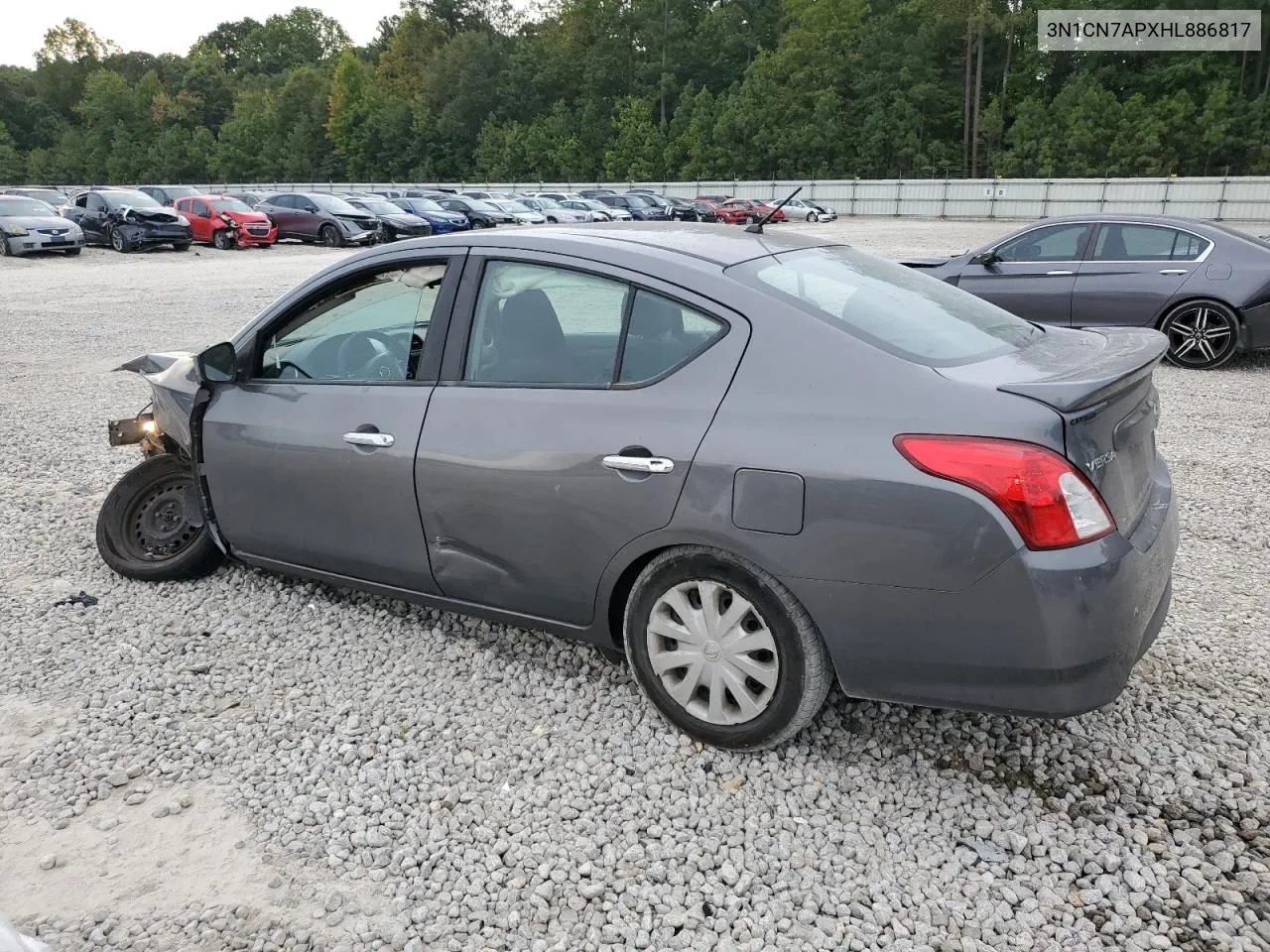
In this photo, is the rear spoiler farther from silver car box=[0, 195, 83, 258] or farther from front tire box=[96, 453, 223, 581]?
silver car box=[0, 195, 83, 258]

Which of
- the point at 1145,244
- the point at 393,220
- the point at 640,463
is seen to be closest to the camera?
the point at 640,463

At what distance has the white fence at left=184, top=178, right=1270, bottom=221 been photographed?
37531mm

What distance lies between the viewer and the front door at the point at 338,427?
347cm

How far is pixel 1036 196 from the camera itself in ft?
145

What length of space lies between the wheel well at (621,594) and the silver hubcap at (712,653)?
0.13 meters

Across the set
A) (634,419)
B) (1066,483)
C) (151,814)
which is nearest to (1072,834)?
(1066,483)

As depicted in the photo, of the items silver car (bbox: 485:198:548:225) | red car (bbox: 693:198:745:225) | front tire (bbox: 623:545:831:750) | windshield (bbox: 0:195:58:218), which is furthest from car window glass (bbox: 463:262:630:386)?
red car (bbox: 693:198:745:225)

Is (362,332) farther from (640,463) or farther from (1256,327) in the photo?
(1256,327)

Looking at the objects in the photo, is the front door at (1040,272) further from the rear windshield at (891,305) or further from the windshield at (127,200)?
the windshield at (127,200)

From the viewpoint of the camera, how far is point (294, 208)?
28.9m

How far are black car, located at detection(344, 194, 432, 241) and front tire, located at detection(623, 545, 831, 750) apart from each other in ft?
83.2

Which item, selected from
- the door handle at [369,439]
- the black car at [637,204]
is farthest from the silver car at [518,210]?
the door handle at [369,439]

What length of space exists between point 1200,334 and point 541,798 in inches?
340

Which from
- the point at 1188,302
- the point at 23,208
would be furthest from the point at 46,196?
the point at 1188,302
